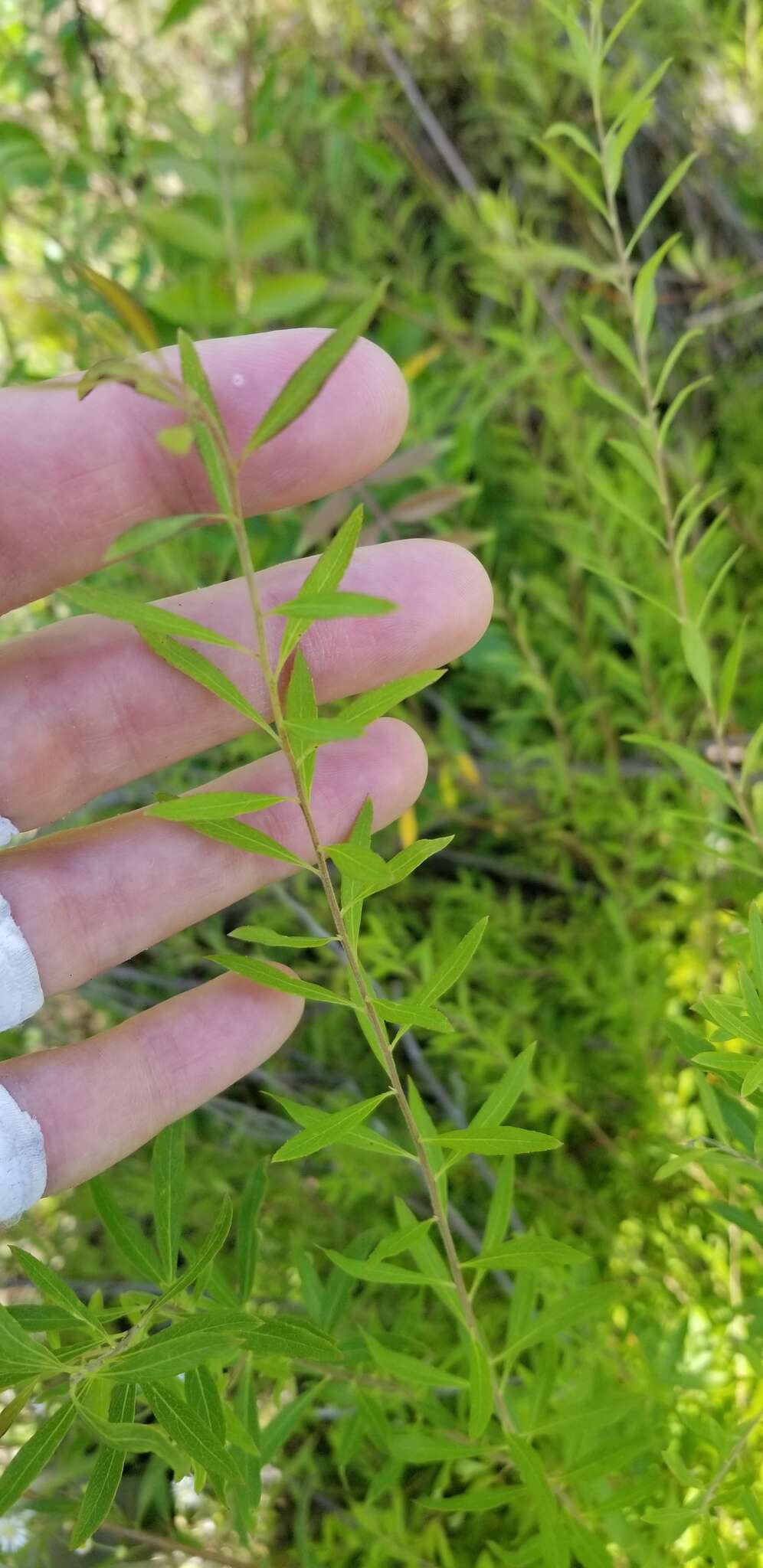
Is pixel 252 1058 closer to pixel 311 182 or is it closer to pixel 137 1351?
pixel 137 1351

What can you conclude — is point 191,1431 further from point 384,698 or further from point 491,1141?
point 384,698

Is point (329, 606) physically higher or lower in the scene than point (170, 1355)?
higher

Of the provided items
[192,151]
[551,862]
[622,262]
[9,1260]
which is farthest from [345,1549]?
[192,151]

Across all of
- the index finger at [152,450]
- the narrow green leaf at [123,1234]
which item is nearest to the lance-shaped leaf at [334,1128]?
the narrow green leaf at [123,1234]

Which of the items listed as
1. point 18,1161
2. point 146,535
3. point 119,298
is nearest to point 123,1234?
point 18,1161

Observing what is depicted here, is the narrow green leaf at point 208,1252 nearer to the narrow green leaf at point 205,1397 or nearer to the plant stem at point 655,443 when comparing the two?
the narrow green leaf at point 205,1397

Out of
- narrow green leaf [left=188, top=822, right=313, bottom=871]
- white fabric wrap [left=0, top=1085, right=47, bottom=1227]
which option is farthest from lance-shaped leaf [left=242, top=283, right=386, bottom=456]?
white fabric wrap [left=0, top=1085, right=47, bottom=1227]

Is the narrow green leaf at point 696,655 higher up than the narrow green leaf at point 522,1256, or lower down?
higher up
